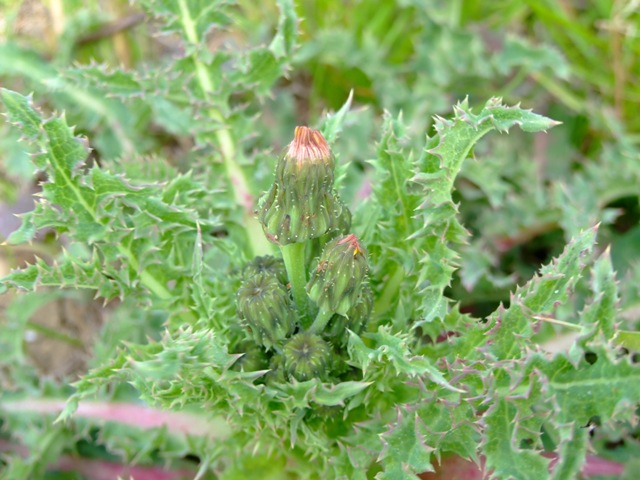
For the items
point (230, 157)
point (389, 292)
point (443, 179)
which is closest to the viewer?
point (443, 179)

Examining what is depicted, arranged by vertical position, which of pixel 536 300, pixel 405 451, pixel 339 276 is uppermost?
pixel 339 276

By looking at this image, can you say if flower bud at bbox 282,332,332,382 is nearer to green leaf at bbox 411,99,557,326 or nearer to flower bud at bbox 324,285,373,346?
flower bud at bbox 324,285,373,346

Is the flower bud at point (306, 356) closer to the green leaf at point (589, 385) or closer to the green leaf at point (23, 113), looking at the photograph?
the green leaf at point (589, 385)

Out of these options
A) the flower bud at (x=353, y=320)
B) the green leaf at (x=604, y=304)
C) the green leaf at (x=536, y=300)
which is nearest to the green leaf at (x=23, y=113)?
the flower bud at (x=353, y=320)

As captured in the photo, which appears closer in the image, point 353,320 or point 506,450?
point 506,450

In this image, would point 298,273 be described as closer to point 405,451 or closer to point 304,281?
point 304,281

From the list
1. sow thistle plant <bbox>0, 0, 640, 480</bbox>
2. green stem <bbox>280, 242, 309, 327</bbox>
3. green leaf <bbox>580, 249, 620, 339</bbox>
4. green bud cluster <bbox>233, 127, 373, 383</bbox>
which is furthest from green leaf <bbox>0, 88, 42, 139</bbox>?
green leaf <bbox>580, 249, 620, 339</bbox>

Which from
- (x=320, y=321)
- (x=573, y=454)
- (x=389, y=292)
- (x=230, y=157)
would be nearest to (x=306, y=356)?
(x=320, y=321)

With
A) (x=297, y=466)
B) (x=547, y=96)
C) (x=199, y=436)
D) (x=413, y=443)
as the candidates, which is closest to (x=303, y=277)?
(x=413, y=443)
